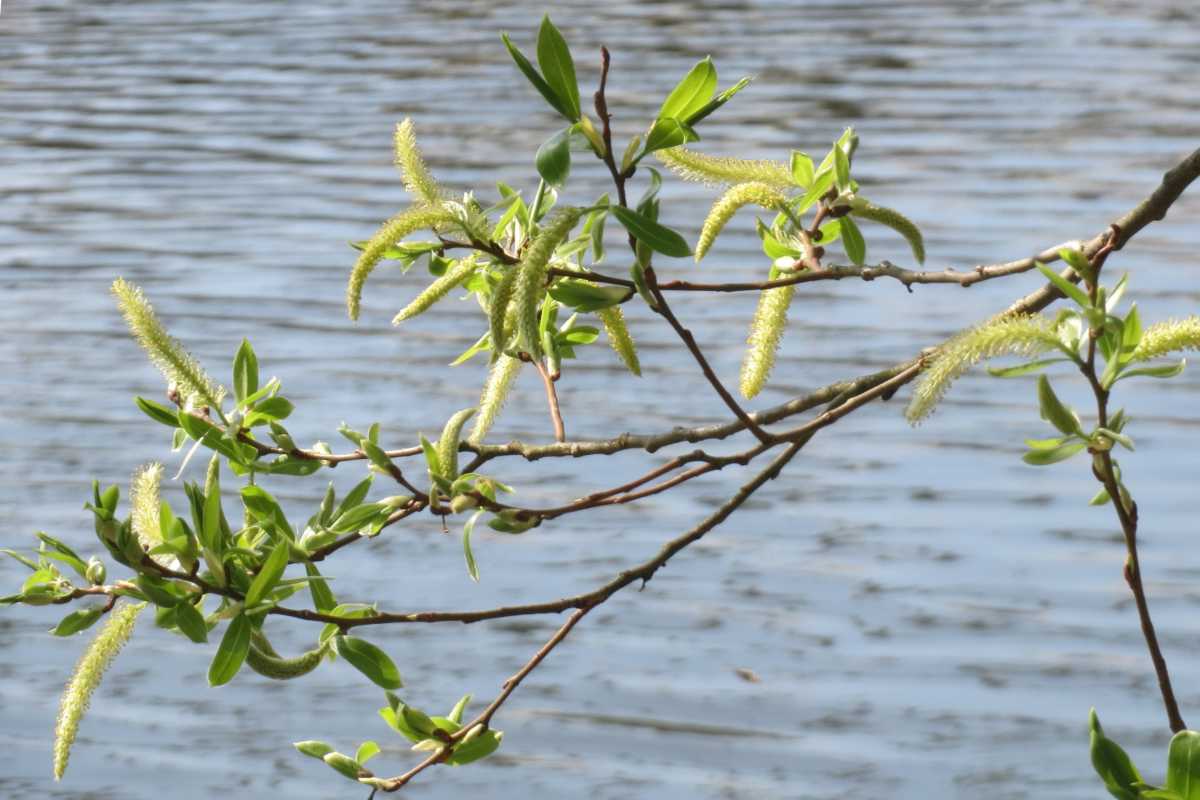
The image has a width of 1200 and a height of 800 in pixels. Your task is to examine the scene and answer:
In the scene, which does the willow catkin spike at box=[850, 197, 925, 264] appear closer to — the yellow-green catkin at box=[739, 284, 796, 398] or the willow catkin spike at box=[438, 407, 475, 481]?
the yellow-green catkin at box=[739, 284, 796, 398]

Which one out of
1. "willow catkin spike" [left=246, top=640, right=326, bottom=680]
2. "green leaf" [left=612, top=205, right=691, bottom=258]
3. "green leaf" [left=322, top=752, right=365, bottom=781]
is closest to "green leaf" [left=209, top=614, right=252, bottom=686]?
"willow catkin spike" [left=246, top=640, right=326, bottom=680]

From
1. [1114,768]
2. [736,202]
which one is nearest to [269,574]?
[736,202]

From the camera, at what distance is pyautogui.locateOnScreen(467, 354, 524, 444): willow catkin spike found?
1.31 meters

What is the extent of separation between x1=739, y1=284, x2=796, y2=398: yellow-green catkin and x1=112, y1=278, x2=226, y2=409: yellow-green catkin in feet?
1.17

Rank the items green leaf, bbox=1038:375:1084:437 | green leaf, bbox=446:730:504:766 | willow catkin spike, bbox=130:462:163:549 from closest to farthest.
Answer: green leaf, bbox=1038:375:1084:437
willow catkin spike, bbox=130:462:163:549
green leaf, bbox=446:730:504:766

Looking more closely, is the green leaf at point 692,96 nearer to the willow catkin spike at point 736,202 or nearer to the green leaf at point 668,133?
the green leaf at point 668,133

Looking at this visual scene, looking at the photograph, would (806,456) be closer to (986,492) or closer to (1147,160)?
(986,492)

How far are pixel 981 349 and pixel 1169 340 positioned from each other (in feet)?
0.33

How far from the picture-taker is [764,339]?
4.23 ft

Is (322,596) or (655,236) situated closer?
(655,236)

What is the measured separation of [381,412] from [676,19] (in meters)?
5.35

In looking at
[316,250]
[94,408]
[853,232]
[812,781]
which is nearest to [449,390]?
[94,408]

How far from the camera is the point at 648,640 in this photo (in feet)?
10.4

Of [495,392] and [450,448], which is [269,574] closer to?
[450,448]
